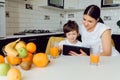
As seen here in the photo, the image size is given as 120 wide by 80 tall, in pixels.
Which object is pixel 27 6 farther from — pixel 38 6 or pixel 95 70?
pixel 95 70

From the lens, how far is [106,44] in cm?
175

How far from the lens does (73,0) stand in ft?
14.6

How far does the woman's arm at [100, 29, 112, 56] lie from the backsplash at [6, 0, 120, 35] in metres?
1.77

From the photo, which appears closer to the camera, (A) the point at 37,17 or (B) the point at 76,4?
(A) the point at 37,17

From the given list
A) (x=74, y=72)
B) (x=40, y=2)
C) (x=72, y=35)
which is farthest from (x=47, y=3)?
(x=74, y=72)

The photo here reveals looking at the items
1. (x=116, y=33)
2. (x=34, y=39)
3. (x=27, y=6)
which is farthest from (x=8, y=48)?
(x=116, y=33)

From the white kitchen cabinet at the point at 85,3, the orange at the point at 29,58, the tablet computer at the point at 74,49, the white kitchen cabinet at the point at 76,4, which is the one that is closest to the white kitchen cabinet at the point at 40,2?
the white kitchen cabinet at the point at 76,4

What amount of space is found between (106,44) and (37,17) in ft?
7.48

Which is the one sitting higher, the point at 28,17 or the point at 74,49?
the point at 28,17

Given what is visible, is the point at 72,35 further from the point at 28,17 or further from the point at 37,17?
the point at 37,17

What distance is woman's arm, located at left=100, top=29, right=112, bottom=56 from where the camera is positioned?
1.72m

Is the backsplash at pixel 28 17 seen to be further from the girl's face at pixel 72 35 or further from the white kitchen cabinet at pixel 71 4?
the girl's face at pixel 72 35

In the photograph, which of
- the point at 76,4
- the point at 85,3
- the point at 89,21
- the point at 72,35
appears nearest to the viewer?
the point at 89,21

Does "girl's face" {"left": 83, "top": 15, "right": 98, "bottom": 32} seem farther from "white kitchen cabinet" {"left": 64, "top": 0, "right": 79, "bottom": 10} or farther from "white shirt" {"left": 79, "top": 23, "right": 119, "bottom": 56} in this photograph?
Result: "white kitchen cabinet" {"left": 64, "top": 0, "right": 79, "bottom": 10}
